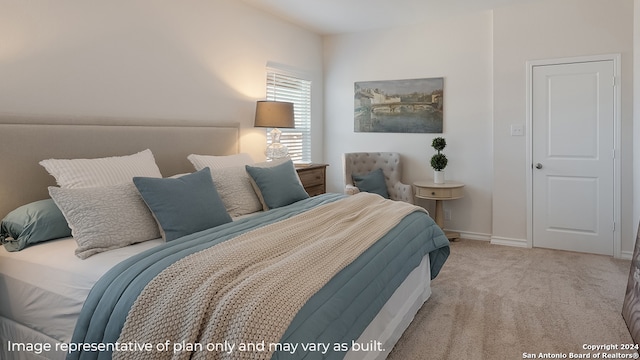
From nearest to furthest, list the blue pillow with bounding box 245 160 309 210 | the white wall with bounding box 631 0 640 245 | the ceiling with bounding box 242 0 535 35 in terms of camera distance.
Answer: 1. the blue pillow with bounding box 245 160 309 210
2. the white wall with bounding box 631 0 640 245
3. the ceiling with bounding box 242 0 535 35

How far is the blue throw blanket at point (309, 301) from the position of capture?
1.42m

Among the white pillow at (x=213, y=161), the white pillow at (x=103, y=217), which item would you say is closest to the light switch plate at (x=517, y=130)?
the white pillow at (x=213, y=161)

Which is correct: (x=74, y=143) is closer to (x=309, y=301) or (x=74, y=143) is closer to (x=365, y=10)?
(x=309, y=301)

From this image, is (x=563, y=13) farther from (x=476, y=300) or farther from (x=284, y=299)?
(x=284, y=299)

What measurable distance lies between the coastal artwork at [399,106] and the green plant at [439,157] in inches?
10.0

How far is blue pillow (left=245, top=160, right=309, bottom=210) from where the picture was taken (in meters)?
2.95

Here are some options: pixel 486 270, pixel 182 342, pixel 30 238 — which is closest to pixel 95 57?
pixel 30 238

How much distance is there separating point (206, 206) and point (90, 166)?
739mm

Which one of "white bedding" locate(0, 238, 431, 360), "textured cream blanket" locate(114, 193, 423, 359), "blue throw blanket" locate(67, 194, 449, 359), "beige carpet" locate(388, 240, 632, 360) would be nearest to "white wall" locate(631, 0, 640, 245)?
"beige carpet" locate(388, 240, 632, 360)

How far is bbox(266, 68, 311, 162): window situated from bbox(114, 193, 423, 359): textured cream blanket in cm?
293

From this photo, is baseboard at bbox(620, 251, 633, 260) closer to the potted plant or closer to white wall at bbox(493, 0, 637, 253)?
white wall at bbox(493, 0, 637, 253)

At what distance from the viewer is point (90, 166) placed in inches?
92.4

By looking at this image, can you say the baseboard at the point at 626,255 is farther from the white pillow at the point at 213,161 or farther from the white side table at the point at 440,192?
the white pillow at the point at 213,161

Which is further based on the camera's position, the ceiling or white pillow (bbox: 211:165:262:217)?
the ceiling
